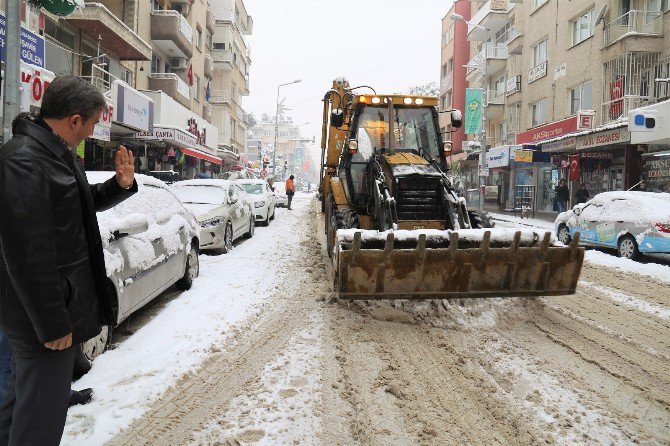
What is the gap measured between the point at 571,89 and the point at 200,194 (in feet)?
65.1

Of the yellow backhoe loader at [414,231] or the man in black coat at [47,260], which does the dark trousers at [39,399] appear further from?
the yellow backhoe loader at [414,231]

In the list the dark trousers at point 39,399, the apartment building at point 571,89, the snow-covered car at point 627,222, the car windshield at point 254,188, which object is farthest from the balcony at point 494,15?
the dark trousers at point 39,399

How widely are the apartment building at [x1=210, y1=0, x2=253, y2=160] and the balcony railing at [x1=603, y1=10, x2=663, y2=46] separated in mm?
25945

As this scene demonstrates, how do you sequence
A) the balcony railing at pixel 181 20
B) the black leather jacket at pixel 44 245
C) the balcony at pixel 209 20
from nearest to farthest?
Answer: the black leather jacket at pixel 44 245 → the balcony railing at pixel 181 20 → the balcony at pixel 209 20

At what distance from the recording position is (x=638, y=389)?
161 inches

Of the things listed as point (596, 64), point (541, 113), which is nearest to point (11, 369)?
point (596, 64)

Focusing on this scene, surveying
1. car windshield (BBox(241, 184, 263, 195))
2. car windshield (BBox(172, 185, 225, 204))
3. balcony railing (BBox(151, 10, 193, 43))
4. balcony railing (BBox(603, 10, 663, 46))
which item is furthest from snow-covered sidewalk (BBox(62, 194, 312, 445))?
balcony railing (BBox(151, 10, 193, 43))

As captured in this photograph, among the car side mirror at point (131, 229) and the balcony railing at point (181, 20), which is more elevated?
the balcony railing at point (181, 20)

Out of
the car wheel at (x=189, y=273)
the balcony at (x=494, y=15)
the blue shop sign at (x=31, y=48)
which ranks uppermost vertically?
the balcony at (x=494, y=15)

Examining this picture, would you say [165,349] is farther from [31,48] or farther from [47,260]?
[31,48]

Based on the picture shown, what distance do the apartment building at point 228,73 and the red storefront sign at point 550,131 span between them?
2164cm

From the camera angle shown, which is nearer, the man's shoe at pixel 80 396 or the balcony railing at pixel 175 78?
the man's shoe at pixel 80 396

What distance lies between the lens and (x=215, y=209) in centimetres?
1091

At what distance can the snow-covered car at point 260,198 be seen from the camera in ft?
59.0
